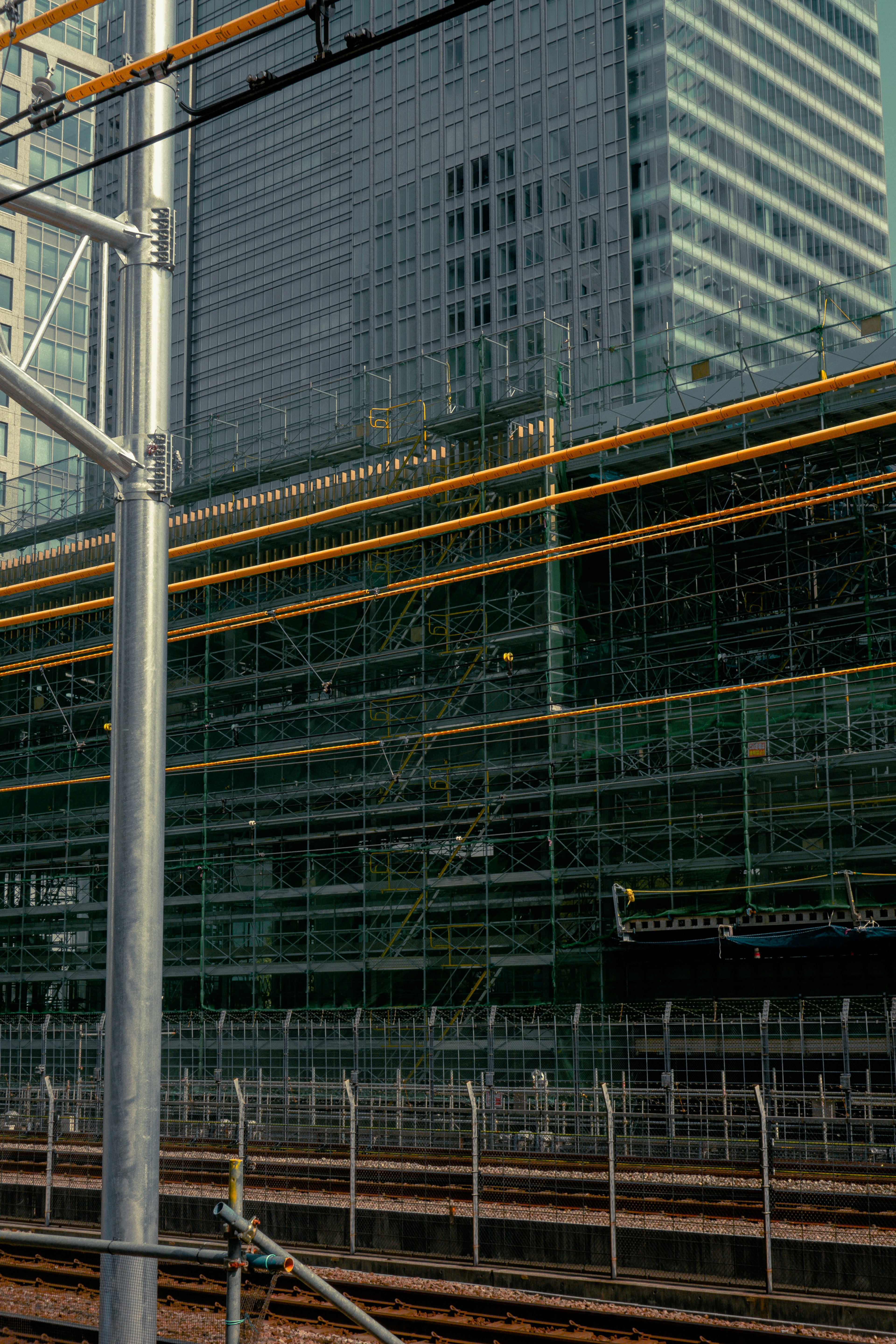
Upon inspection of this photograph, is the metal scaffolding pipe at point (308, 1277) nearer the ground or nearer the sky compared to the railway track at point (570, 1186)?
nearer the sky

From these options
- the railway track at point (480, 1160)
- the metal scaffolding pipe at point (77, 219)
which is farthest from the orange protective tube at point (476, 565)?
the metal scaffolding pipe at point (77, 219)

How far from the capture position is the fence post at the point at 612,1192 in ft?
47.2

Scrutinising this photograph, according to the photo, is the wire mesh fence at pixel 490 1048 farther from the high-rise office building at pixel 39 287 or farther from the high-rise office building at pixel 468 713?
the high-rise office building at pixel 39 287

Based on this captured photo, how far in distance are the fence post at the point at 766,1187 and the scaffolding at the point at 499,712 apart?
1474 cm

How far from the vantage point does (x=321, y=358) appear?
96.6 m

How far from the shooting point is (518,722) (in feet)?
109

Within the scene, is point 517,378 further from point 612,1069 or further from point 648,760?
point 612,1069

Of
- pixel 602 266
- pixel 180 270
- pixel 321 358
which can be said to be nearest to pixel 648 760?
pixel 602 266

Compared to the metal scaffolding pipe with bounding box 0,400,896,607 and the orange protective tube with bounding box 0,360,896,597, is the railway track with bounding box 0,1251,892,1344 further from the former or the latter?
the orange protective tube with bounding box 0,360,896,597

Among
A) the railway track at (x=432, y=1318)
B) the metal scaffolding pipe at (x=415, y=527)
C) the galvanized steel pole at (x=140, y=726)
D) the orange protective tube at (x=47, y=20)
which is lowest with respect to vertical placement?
the railway track at (x=432, y=1318)

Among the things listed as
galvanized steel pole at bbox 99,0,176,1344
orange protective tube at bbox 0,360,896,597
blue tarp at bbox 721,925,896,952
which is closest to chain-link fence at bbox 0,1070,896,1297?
blue tarp at bbox 721,925,896,952

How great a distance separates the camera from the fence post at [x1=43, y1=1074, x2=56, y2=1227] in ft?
61.1

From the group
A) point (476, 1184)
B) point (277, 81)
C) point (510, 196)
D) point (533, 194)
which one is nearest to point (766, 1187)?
point (476, 1184)

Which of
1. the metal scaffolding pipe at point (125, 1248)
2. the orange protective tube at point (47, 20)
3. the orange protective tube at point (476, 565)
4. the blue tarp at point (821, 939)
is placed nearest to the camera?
the metal scaffolding pipe at point (125, 1248)
